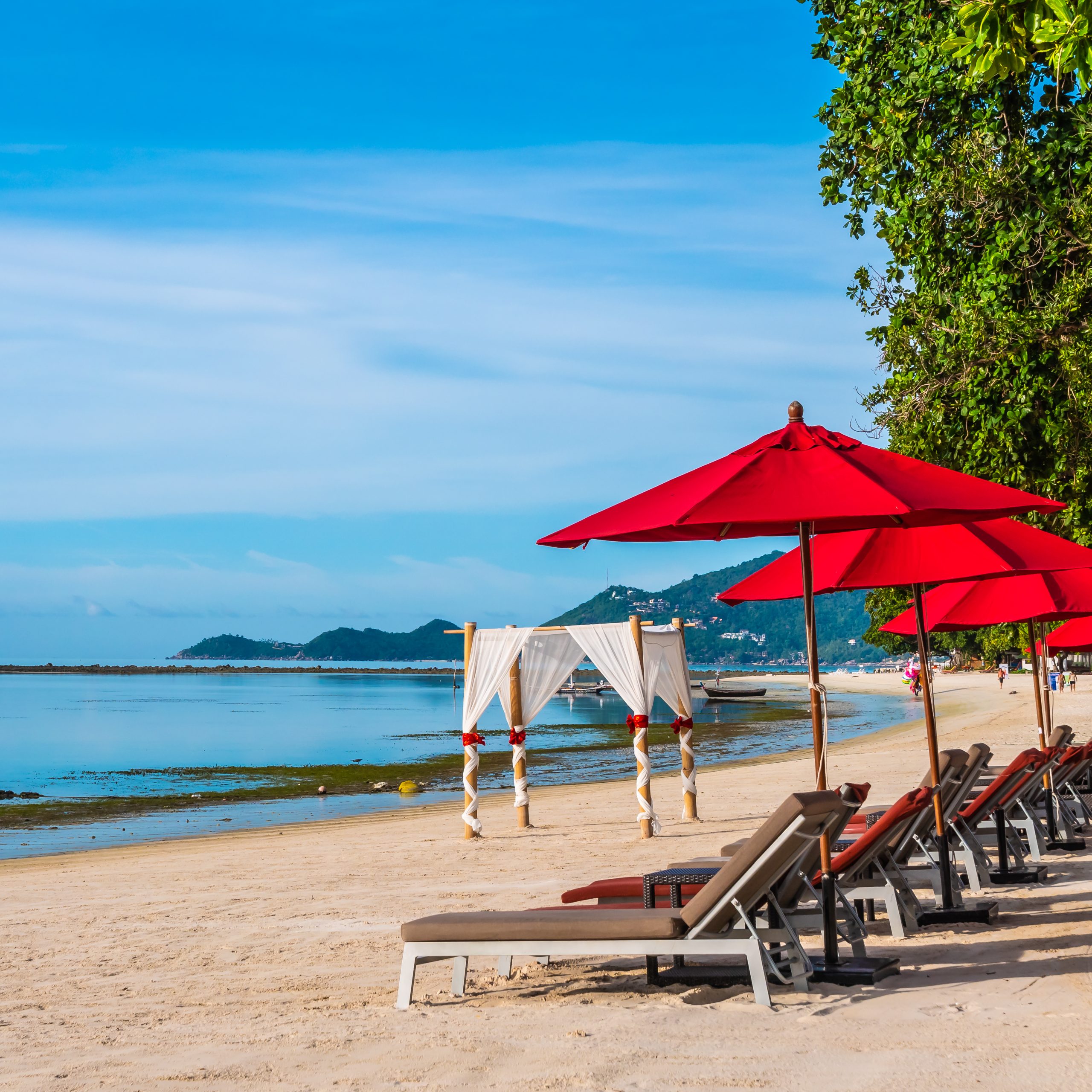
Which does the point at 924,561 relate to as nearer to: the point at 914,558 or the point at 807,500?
the point at 914,558

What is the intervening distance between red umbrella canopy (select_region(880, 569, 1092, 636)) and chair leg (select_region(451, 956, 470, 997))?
5351 mm

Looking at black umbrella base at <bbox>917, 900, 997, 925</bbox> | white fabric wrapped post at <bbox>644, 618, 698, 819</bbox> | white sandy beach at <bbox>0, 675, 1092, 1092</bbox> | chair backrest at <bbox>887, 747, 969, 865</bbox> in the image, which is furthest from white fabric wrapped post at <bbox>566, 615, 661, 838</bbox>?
black umbrella base at <bbox>917, 900, 997, 925</bbox>

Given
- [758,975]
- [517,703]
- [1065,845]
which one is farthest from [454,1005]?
[517,703]

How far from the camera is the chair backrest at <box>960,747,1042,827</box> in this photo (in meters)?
7.54

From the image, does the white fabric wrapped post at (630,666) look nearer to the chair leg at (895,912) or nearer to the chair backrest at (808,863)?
the chair leg at (895,912)

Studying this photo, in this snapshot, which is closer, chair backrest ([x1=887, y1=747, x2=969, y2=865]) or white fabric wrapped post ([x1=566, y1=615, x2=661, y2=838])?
chair backrest ([x1=887, y1=747, x2=969, y2=865])

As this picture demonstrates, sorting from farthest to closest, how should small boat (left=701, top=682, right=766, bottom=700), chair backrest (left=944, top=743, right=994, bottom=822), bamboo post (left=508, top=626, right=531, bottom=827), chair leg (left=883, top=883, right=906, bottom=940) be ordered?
small boat (left=701, top=682, right=766, bottom=700)
bamboo post (left=508, top=626, right=531, bottom=827)
chair backrest (left=944, top=743, right=994, bottom=822)
chair leg (left=883, top=883, right=906, bottom=940)

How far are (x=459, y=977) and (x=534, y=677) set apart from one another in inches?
295

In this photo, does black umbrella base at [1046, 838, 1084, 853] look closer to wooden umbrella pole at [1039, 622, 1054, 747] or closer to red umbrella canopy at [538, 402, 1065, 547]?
wooden umbrella pole at [1039, 622, 1054, 747]

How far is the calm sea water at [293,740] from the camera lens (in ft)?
69.4

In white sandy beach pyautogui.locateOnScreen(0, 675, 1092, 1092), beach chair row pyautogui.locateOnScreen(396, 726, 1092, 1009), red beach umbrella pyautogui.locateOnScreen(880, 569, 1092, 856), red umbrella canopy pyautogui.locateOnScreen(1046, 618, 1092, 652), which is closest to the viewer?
white sandy beach pyautogui.locateOnScreen(0, 675, 1092, 1092)

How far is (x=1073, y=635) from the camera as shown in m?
15.3

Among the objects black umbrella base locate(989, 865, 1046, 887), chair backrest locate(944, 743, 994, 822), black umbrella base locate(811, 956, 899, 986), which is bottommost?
black umbrella base locate(989, 865, 1046, 887)

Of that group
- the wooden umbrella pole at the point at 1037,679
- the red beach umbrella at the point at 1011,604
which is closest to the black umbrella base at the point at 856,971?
the red beach umbrella at the point at 1011,604
